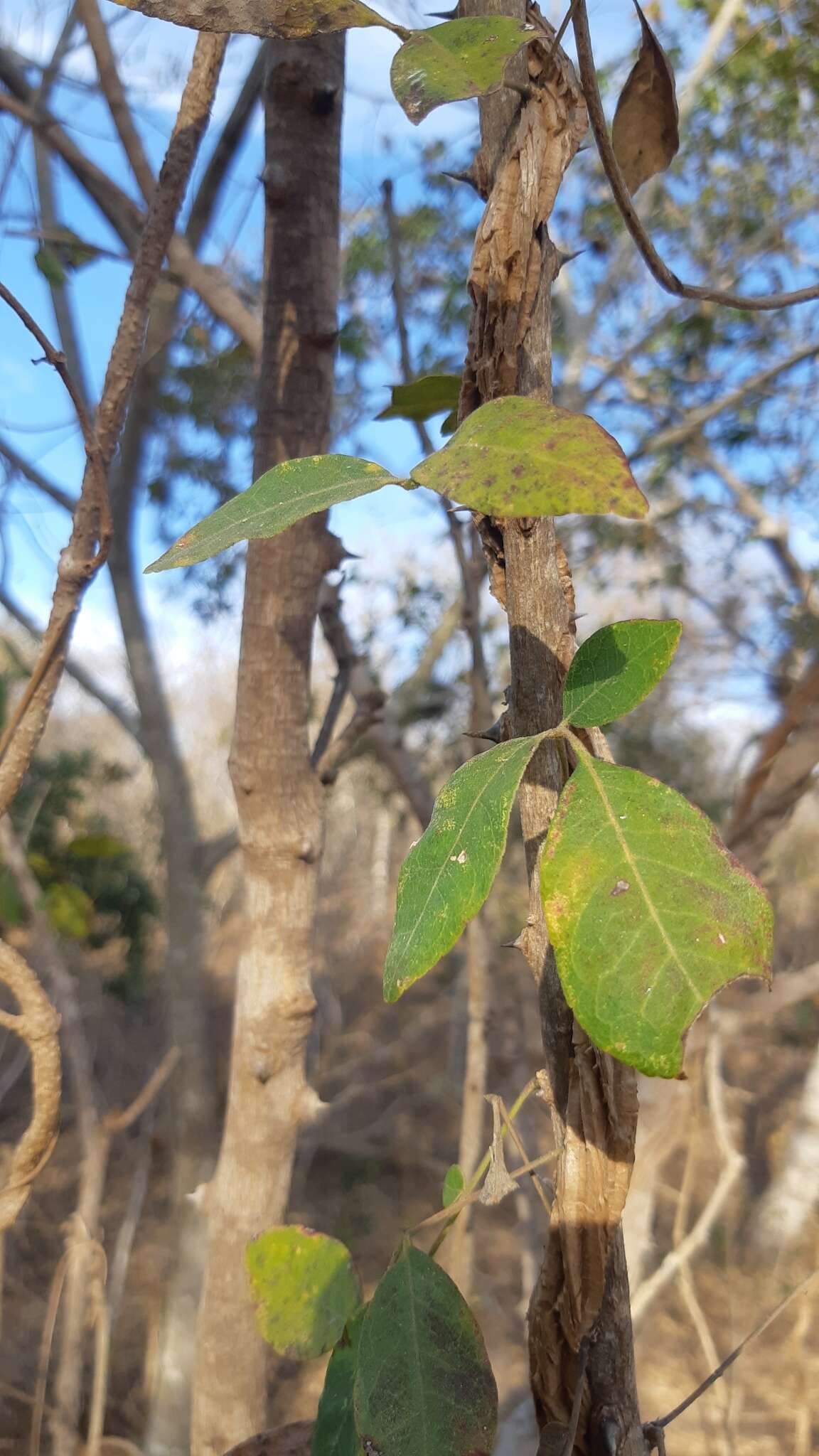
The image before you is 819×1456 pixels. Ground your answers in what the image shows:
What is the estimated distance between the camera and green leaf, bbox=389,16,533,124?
0.93 feet

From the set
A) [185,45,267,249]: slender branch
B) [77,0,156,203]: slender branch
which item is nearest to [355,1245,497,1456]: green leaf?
[77,0,156,203]: slender branch

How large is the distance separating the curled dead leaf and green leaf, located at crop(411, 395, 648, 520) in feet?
0.96

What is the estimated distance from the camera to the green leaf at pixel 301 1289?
1.56 feet

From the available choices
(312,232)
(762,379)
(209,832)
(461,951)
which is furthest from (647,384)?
(209,832)

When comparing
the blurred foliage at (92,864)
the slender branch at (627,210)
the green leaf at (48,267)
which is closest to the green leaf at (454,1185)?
the slender branch at (627,210)

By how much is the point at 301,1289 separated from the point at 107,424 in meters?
0.55

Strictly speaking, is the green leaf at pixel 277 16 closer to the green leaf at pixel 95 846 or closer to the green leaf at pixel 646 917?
the green leaf at pixel 646 917

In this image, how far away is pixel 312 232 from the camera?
2.50ft

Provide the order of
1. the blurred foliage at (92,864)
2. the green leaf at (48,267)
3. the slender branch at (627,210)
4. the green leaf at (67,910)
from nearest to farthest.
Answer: the slender branch at (627,210) < the green leaf at (48,267) < the green leaf at (67,910) < the blurred foliage at (92,864)

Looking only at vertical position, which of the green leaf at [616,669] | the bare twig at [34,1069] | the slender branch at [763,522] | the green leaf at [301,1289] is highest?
the slender branch at [763,522]

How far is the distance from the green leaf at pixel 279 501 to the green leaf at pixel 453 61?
0.37ft

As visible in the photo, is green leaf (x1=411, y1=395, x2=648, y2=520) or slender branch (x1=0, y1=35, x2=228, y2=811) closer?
green leaf (x1=411, y1=395, x2=648, y2=520)

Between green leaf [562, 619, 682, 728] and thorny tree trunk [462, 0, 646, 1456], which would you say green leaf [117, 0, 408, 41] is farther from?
green leaf [562, 619, 682, 728]

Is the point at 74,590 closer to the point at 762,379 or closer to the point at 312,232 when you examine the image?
the point at 312,232
